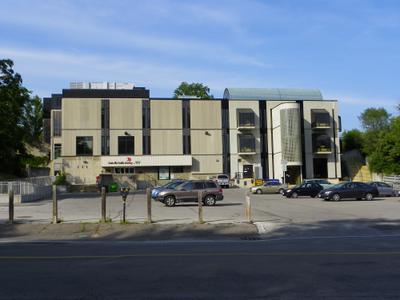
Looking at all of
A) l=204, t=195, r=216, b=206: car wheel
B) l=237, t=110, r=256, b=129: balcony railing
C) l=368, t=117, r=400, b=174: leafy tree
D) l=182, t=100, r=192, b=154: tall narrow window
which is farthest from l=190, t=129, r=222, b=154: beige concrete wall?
l=204, t=195, r=216, b=206: car wheel

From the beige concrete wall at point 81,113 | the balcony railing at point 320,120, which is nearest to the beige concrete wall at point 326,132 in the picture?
the balcony railing at point 320,120

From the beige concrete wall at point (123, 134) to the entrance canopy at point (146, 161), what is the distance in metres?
1.00

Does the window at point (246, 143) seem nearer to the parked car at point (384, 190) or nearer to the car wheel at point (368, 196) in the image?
the parked car at point (384, 190)

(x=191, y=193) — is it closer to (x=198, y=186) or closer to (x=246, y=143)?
(x=198, y=186)

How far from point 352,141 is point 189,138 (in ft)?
113

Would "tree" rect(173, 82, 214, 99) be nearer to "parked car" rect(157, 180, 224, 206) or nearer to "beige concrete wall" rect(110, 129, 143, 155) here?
"beige concrete wall" rect(110, 129, 143, 155)

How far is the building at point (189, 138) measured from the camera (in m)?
72.2

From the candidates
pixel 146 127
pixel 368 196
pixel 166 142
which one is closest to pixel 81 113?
pixel 146 127

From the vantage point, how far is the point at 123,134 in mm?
73250

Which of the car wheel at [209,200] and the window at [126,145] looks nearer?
the car wheel at [209,200]

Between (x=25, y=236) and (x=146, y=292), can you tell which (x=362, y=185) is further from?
(x=146, y=292)

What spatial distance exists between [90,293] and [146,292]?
793mm

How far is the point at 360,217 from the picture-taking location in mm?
22156

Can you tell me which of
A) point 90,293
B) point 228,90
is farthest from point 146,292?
point 228,90
